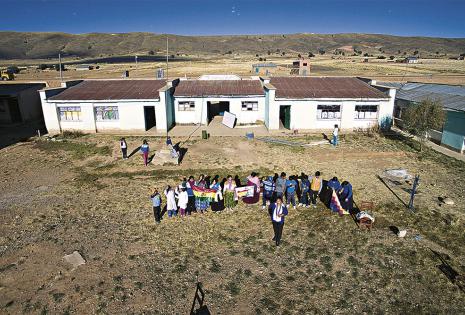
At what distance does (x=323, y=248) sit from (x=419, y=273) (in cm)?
292

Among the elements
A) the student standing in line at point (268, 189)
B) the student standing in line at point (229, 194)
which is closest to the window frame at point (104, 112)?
the student standing in line at point (229, 194)

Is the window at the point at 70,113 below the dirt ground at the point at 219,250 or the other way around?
the other way around

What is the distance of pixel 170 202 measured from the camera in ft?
42.3

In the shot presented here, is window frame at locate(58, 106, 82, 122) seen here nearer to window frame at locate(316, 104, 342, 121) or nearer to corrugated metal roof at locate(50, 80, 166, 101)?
corrugated metal roof at locate(50, 80, 166, 101)

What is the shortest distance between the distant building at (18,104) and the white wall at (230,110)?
14.3 m

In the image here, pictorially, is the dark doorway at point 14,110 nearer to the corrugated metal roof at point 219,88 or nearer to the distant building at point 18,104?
the distant building at point 18,104

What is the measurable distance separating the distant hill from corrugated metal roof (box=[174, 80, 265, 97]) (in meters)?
111

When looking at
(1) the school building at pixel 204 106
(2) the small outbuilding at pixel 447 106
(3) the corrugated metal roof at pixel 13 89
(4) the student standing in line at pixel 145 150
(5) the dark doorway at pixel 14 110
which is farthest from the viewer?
(5) the dark doorway at pixel 14 110

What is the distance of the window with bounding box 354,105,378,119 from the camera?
26016 millimetres

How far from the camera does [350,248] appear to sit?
36.8 feet

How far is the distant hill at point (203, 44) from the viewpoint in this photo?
13975 centimetres

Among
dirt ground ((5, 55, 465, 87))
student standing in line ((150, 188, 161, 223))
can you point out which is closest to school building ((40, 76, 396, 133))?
student standing in line ((150, 188, 161, 223))

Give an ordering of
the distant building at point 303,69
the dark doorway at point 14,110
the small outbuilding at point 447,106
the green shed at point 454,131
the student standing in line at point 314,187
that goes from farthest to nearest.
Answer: the distant building at point 303,69
the dark doorway at point 14,110
the small outbuilding at point 447,106
the green shed at point 454,131
the student standing in line at point 314,187

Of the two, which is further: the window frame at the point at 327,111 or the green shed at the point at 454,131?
the window frame at the point at 327,111
